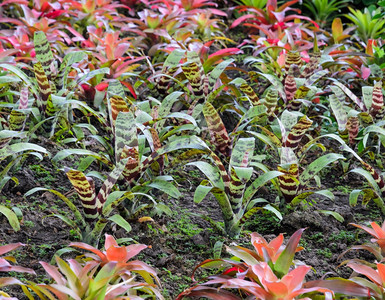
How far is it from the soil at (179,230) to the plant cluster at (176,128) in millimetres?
56

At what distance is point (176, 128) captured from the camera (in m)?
2.74

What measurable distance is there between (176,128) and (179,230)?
0.54m

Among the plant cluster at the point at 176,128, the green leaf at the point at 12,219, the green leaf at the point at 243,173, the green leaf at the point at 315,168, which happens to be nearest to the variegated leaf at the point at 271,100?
the plant cluster at the point at 176,128

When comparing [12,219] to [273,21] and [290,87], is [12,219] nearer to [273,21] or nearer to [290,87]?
[290,87]

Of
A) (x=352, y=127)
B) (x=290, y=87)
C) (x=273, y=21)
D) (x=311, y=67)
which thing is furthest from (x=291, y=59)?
(x=273, y=21)

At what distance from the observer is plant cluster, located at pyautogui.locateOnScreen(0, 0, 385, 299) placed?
2.01 m

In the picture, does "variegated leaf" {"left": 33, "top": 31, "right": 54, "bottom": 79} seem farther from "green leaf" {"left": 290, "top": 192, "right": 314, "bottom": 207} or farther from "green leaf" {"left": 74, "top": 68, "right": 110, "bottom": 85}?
"green leaf" {"left": 290, "top": 192, "right": 314, "bottom": 207}

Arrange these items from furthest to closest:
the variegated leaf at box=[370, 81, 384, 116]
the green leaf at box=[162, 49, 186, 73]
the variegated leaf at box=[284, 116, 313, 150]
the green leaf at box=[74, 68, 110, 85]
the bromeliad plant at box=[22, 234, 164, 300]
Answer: the green leaf at box=[162, 49, 186, 73]
the variegated leaf at box=[370, 81, 384, 116]
the green leaf at box=[74, 68, 110, 85]
the variegated leaf at box=[284, 116, 313, 150]
the bromeliad plant at box=[22, 234, 164, 300]

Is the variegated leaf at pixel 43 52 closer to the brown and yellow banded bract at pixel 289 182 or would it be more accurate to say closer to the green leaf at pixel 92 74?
the green leaf at pixel 92 74

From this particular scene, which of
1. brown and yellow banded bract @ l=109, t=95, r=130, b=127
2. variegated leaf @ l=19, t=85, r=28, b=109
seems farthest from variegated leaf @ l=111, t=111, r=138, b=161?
variegated leaf @ l=19, t=85, r=28, b=109

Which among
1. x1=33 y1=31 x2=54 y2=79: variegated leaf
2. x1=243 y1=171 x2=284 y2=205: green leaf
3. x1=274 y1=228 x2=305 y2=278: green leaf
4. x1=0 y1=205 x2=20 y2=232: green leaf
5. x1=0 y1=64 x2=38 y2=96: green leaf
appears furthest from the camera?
x1=33 y1=31 x2=54 y2=79: variegated leaf

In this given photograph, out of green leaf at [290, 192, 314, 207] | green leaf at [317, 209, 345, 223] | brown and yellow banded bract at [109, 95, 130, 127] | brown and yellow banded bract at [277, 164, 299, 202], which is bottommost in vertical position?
green leaf at [317, 209, 345, 223]

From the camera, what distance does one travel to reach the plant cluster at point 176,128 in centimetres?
201

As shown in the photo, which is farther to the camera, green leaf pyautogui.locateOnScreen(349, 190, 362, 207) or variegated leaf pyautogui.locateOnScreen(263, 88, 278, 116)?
variegated leaf pyautogui.locateOnScreen(263, 88, 278, 116)
